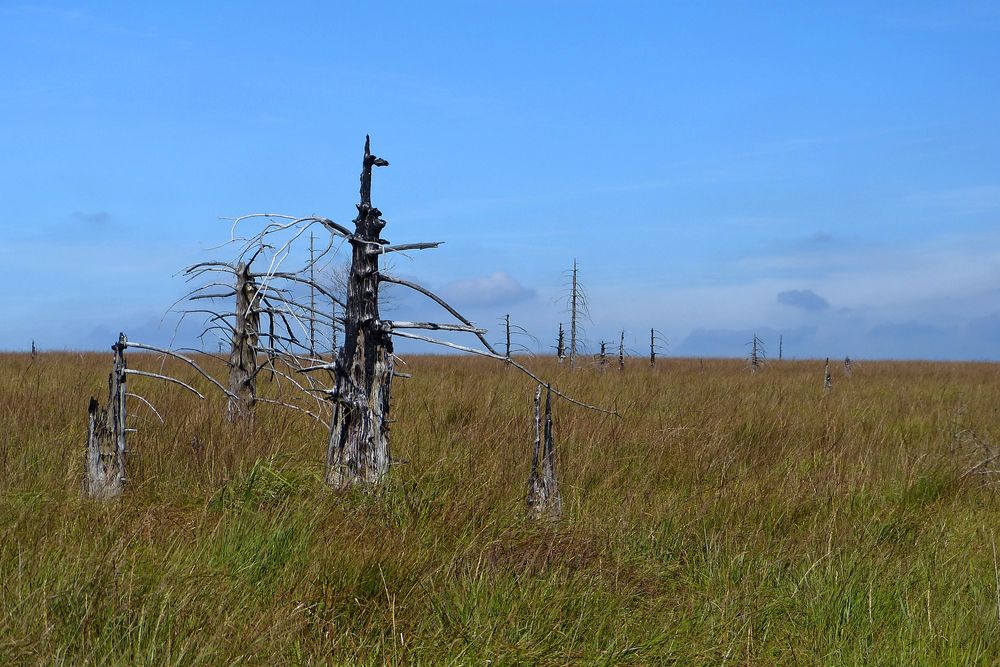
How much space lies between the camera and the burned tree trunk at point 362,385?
5777 mm

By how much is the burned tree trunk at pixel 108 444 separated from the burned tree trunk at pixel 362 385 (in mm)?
1453

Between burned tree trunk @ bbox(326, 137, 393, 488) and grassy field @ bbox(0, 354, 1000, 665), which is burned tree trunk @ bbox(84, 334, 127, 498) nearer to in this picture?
grassy field @ bbox(0, 354, 1000, 665)

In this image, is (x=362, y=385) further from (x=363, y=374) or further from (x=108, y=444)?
(x=108, y=444)

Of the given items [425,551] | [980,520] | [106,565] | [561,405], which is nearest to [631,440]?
[561,405]

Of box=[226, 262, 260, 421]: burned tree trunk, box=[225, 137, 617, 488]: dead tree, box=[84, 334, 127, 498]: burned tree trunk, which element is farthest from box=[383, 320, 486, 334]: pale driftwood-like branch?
box=[226, 262, 260, 421]: burned tree trunk

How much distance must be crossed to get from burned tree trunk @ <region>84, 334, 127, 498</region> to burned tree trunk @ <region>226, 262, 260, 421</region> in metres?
1.85

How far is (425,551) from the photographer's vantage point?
14.4 ft

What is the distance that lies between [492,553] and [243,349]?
4.38m

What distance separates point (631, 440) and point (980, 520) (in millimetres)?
2848

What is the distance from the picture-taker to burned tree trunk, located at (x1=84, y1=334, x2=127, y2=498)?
18.9 feet

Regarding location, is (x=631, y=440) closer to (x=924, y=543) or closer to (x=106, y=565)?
(x=924, y=543)

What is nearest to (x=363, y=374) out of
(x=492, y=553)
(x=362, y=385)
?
(x=362, y=385)

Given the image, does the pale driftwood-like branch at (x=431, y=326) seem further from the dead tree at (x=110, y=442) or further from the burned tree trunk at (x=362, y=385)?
the dead tree at (x=110, y=442)

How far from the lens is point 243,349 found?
8039 mm
